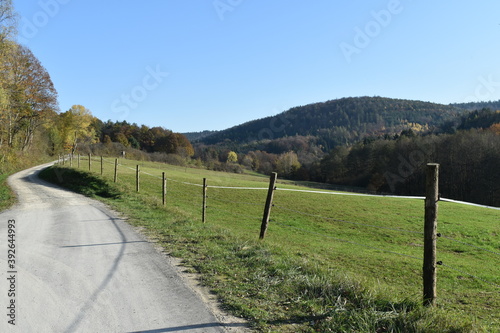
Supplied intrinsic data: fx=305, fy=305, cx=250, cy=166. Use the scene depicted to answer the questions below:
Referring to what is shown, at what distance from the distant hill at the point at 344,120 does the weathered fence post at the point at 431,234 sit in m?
149

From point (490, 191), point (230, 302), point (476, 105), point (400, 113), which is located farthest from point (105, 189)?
point (476, 105)

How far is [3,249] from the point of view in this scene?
6602mm

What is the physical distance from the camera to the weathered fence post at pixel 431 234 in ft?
14.1

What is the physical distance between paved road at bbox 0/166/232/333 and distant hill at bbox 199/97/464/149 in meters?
148

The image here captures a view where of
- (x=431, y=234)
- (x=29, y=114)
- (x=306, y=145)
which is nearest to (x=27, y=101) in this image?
(x=29, y=114)

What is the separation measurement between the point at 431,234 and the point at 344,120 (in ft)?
601

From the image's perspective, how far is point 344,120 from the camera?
178 m

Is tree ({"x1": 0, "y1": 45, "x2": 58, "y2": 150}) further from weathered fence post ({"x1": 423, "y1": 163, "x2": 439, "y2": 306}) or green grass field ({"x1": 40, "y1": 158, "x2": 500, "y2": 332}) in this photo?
weathered fence post ({"x1": 423, "y1": 163, "x2": 439, "y2": 306})

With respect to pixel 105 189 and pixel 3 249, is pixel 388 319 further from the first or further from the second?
pixel 105 189

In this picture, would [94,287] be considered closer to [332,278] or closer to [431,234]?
[332,278]

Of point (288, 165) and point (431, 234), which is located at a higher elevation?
point (431, 234)

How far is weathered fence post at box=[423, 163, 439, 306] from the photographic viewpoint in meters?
4.29

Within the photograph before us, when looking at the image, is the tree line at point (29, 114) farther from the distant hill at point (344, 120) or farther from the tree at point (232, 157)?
the distant hill at point (344, 120)

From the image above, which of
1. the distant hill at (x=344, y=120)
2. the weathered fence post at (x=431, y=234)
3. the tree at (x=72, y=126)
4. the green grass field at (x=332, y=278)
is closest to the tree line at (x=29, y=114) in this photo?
the tree at (x=72, y=126)
